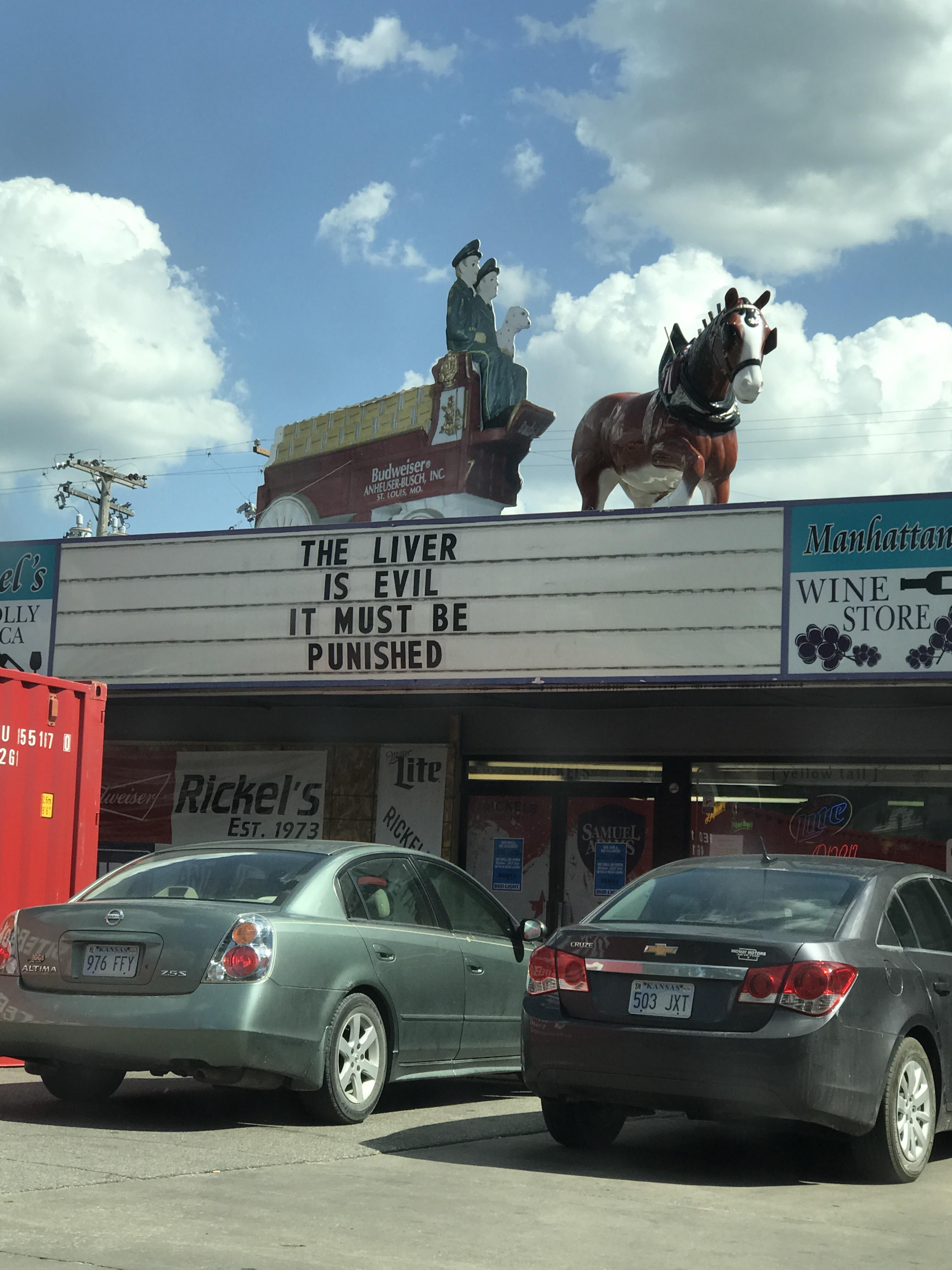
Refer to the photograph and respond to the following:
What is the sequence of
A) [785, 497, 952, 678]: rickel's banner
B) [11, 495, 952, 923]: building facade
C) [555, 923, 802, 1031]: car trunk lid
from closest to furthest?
1. [555, 923, 802, 1031]: car trunk lid
2. [785, 497, 952, 678]: rickel's banner
3. [11, 495, 952, 923]: building facade

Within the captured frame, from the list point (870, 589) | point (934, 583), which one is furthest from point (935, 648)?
point (870, 589)

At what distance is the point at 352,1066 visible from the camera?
791cm

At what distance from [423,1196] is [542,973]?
1.42m

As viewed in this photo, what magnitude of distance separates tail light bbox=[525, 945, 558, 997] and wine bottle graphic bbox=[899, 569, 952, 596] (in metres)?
6.11

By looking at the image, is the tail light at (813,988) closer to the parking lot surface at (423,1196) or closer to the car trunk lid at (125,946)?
the parking lot surface at (423,1196)

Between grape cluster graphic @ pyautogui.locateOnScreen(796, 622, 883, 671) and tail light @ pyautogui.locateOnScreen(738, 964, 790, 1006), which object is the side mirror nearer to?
tail light @ pyautogui.locateOnScreen(738, 964, 790, 1006)

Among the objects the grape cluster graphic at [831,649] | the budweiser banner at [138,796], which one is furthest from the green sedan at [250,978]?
the budweiser banner at [138,796]

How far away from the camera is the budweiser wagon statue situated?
25812mm

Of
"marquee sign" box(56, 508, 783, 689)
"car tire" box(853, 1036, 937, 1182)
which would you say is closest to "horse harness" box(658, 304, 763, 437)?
"marquee sign" box(56, 508, 783, 689)

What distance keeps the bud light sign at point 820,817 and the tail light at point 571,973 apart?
25.7 feet

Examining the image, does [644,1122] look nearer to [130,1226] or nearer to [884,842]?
[130,1226]

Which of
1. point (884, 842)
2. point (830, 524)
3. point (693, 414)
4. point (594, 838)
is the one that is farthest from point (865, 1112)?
point (693, 414)

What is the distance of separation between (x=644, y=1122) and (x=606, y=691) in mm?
5490

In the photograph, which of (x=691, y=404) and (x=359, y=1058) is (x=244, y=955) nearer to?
(x=359, y=1058)
